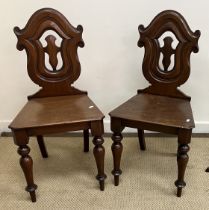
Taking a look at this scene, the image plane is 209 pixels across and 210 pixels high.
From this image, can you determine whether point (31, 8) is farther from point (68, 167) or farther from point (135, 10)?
point (68, 167)

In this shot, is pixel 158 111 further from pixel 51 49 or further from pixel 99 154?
pixel 51 49

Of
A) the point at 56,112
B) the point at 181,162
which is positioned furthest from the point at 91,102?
the point at 181,162

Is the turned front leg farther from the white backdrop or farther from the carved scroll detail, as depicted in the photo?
the white backdrop

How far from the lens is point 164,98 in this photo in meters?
2.07

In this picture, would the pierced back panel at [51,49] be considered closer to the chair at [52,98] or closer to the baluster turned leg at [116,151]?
the chair at [52,98]

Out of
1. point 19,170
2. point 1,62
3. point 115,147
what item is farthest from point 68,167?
point 1,62

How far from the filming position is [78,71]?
2.11m

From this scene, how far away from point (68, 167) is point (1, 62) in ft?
3.12

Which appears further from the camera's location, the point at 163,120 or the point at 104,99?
the point at 104,99

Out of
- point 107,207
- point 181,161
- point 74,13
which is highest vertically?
point 74,13

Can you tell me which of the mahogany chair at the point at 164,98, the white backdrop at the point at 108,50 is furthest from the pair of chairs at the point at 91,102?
the white backdrop at the point at 108,50

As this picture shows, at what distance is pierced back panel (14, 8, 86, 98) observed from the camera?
198 centimetres

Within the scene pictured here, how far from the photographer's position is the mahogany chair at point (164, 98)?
1781 millimetres

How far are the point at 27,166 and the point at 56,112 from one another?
347mm
